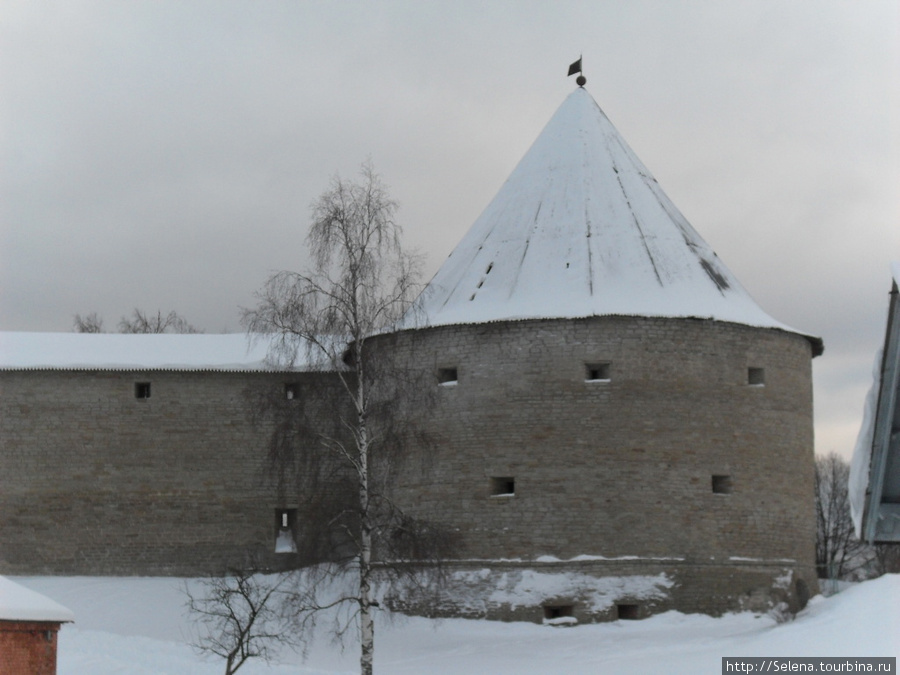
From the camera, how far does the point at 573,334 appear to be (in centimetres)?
2081

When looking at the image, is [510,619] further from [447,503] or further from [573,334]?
[573,334]

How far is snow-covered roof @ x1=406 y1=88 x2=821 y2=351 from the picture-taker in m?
21.4

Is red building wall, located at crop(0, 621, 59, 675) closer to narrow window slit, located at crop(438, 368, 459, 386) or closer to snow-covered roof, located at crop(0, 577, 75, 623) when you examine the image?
snow-covered roof, located at crop(0, 577, 75, 623)

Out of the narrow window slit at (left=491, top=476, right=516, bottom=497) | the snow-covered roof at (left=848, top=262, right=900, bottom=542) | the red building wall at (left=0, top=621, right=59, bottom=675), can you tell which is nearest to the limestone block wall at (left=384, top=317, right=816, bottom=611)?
the narrow window slit at (left=491, top=476, right=516, bottom=497)

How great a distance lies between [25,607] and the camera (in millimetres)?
13055

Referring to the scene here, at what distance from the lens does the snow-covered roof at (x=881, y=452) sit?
587 cm

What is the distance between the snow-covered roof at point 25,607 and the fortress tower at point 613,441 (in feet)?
26.7

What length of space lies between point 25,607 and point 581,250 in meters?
11.7

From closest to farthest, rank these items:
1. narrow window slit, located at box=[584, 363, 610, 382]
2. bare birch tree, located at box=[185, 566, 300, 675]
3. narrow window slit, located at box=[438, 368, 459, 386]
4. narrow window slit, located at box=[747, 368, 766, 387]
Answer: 1. bare birch tree, located at box=[185, 566, 300, 675]
2. narrow window slit, located at box=[584, 363, 610, 382]
3. narrow window slit, located at box=[438, 368, 459, 386]
4. narrow window slit, located at box=[747, 368, 766, 387]

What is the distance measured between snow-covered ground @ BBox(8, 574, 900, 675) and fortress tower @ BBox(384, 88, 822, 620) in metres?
0.42

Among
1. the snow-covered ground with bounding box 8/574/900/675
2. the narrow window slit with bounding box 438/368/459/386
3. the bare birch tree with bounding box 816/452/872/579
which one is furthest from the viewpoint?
the bare birch tree with bounding box 816/452/872/579

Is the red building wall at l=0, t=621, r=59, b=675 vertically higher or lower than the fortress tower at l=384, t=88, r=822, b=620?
lower

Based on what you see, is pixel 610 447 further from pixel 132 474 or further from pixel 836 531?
pixel 836 531

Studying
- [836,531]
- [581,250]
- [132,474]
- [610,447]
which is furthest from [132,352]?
[836,531]
